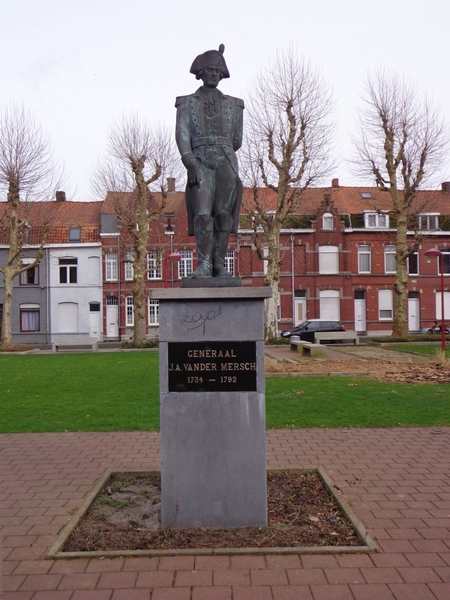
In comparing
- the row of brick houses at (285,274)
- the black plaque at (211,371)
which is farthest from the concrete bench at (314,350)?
the row of brick houses at (285,274)

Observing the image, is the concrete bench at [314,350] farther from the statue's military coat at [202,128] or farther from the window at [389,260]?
the window at [389,260]

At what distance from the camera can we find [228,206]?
552 centimetres

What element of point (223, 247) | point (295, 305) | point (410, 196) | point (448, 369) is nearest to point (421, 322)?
point (295, 305)

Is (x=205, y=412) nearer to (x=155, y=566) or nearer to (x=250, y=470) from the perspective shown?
(x=250, y=470)

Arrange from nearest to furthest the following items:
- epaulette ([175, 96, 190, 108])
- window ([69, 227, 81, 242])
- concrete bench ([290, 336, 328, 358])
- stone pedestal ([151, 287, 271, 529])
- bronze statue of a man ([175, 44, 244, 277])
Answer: stone pedestal ([151, 287, 271, 529])
bronze statue of a man ([175, 44, 244, 277])
epaulette ([175, 96, 190, 108])
concrete bench ([290, 336, 328, 358])
window ([69, 227, 81, 242])

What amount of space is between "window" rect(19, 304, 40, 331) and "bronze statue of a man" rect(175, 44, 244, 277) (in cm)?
3905

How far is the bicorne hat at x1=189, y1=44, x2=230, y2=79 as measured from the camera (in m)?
5.41

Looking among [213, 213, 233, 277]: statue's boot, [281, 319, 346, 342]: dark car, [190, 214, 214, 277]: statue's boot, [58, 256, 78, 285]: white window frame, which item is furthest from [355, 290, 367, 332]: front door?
[190, 214, 214, 277]: statue's boot

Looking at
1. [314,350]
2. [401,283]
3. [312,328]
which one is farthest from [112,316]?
[314,350]

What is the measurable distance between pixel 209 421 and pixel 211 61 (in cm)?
342

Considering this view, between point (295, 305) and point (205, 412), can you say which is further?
point (295, 305)

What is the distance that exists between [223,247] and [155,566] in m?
2.94

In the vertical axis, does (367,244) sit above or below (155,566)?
above

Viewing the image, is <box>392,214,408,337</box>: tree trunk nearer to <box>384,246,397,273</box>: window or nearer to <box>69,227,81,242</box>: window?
<box>384,246,397,273</box>: window
